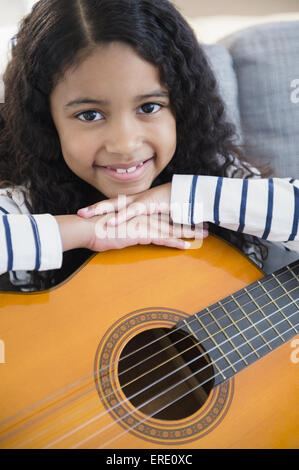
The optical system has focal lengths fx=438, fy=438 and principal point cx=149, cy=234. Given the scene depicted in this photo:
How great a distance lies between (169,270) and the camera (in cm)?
78

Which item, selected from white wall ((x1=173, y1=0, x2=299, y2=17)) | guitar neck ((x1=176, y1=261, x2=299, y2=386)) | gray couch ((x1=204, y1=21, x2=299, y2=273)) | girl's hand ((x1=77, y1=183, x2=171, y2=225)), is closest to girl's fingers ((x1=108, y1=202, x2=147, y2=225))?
girl's hand ((x1=77, y1=183, x2=171, y2=225))

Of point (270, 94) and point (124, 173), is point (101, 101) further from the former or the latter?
point (270, 94)

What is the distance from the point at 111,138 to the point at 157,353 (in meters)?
0.37

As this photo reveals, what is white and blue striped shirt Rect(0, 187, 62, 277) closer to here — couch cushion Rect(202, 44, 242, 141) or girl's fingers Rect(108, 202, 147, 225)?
girl's fingers Rect(108, 202, 147, 225)

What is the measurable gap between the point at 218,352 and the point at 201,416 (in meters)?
0.11

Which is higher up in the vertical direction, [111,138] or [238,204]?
[111,138]

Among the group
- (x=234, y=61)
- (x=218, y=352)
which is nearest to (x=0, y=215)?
(x=218, y=352)

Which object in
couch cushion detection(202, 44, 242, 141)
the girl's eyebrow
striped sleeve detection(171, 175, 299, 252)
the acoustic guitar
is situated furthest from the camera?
couch cushion detection(202, 44, 242, 141)

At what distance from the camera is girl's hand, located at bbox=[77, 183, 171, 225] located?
812 mm

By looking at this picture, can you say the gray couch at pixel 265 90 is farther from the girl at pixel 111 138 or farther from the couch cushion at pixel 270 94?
the girl at pixel 111 138

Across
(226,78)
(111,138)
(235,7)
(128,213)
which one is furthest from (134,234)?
(235,7)

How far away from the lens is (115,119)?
0.74m

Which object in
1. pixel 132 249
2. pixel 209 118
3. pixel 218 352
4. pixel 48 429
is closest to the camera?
pixel 48 429

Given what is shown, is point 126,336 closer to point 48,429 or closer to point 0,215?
point 48,429
